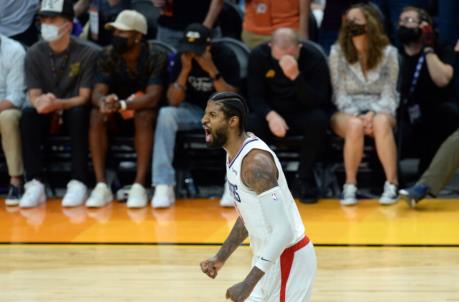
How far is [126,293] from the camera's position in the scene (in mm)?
6441

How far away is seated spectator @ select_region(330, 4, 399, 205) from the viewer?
8805 mm

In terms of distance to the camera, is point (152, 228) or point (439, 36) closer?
point (152, 228)

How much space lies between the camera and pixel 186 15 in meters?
9.85

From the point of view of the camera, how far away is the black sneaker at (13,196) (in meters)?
9.18

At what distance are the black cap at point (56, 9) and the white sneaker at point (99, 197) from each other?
1524 millimetres

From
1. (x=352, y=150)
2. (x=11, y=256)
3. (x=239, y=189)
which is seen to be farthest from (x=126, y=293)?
(x=352, y=150)

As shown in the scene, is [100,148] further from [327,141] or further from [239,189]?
[239,189]

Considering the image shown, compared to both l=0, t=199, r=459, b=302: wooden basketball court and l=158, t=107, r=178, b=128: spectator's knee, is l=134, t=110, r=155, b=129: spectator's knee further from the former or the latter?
l=0, t=199, r=459, b=302: wooden basketball court

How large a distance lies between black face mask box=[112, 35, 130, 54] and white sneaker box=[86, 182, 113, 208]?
1.15m

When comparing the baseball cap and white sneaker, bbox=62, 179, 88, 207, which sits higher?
the baseball cap

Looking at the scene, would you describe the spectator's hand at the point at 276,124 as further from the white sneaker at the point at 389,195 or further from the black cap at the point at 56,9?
the black cap at the point at 56,9

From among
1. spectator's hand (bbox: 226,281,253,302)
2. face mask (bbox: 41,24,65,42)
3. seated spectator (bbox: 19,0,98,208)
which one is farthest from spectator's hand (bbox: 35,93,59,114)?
spectator's hand (bbox: 226,281,253,302)

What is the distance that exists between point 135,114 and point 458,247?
9.98 ft

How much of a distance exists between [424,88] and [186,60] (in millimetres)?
2079
